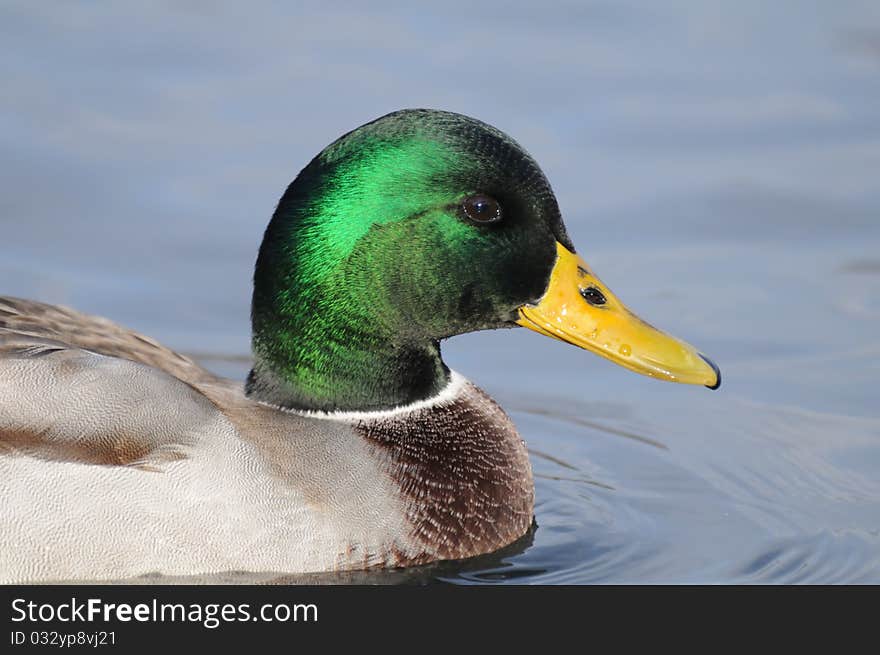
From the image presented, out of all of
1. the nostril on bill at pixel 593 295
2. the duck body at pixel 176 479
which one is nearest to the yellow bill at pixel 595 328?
the nostril on bill at pixel 593 295

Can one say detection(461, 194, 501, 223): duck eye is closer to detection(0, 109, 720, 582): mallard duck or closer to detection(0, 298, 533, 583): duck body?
detection(0, 109, 720, 582): mallard duck

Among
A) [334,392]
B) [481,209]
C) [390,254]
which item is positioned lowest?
[334,392]

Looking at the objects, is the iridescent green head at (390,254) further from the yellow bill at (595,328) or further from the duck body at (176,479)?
the duck body at (176,479)

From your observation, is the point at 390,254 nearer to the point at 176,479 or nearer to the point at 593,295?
the point at 593,295

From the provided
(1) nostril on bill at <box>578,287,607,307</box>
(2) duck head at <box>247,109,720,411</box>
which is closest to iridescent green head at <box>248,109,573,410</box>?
(2) duck head at <box>247,109,720,411</box>

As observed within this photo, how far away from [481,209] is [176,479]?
4.61 ft

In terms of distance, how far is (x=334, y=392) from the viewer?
6730 millimetres

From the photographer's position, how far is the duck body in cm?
601

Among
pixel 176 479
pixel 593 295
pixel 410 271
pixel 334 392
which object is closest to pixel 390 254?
pixel 410 271

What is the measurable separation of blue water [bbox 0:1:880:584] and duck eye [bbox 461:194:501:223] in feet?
4.01

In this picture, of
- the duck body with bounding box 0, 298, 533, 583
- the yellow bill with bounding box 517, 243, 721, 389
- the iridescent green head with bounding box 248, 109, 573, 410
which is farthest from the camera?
the yellow bill with bounding box 517, 243, 721, 389

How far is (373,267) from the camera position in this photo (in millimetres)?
6516
